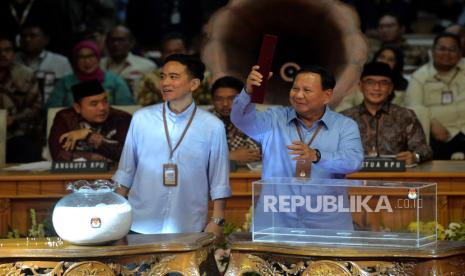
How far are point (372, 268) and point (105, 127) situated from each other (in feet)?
10.7

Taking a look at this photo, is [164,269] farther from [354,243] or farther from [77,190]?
[354,243]

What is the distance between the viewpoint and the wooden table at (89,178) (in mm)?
7309

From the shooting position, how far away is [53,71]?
9977mm

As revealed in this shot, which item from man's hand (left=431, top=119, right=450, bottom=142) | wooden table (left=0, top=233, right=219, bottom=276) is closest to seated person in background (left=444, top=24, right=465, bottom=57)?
man's hand (left=431, top=119, right=450, bottom=142)

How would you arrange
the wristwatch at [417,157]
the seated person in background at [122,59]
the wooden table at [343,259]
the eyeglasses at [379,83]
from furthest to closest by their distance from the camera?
the seated person in background at [122,59]
the eyeglasses at [379,83]
the wristwatch at [417,157]
the wooden table at [343,259]

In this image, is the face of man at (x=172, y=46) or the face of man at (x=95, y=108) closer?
the face of man at (x=95, y=108)

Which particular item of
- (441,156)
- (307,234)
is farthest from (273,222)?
(441,156)

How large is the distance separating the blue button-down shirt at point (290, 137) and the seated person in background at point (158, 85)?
3191 mm

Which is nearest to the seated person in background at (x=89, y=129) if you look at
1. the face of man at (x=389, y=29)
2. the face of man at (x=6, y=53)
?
the face of man at (x=6, y=53)

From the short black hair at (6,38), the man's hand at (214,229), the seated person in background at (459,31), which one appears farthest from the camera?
the seated person in background at (459,31)

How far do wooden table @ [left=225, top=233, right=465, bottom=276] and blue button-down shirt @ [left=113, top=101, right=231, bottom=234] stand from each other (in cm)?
72

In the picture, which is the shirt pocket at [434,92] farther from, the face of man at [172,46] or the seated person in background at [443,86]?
the face of man at [172,46]

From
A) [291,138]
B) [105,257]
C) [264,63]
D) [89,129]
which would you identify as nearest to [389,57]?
[89,129]

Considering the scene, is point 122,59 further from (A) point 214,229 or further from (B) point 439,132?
(A) point 214,229
